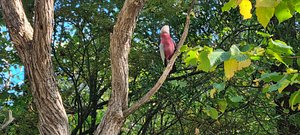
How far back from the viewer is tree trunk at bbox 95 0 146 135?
1.75 meters

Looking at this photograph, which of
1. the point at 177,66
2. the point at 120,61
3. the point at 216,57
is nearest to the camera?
the point at 216,57

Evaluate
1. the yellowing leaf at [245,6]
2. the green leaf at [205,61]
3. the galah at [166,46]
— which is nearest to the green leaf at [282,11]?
the yellowing leaf at [245,6]

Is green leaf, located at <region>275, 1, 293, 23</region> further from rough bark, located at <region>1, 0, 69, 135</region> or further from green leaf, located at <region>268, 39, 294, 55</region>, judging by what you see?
rough bark, located at <region>1, 0, 69, 135</region>

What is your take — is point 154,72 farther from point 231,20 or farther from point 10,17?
point 10,17

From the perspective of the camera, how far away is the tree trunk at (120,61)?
1.75m

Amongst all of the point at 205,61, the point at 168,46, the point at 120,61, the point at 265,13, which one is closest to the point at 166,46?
the point at 168,46

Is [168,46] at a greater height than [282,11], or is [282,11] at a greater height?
[168,46]

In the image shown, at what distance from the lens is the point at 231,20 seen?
10.7ft

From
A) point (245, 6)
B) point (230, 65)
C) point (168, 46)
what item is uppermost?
point (168, 46)

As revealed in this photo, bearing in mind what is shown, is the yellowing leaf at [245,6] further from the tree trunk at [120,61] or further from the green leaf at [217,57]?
the tree trunk at [120,61]

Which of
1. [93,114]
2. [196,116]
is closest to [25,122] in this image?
[93,114]

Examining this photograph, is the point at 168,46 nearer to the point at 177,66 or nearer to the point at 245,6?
the point at 177,66

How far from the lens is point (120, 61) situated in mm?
1812

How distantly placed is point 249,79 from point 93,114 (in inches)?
65.3
